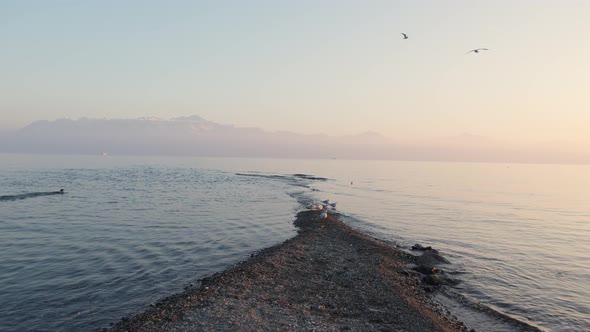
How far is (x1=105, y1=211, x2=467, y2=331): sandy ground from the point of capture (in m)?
12.8

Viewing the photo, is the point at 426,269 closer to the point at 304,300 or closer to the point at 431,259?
the point at 431,259

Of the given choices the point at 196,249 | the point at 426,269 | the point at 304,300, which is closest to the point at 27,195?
the point at 196,249

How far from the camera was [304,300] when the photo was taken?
1524cm

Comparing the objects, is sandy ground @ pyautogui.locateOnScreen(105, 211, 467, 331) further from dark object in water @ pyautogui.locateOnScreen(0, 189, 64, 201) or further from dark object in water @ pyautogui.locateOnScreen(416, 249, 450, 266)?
dark object in water @ pyautogui.locateOnScreen(0, 189, 64, 201)

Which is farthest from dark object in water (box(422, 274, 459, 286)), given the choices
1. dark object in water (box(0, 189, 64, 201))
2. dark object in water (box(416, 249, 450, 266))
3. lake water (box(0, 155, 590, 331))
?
dark object in water (box(0, 189, 64, 201))

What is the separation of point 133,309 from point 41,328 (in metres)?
3.04

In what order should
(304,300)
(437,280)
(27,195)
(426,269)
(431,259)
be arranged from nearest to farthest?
(304,300) → (437,280) → (426,269) → (431,259) → (27,195)

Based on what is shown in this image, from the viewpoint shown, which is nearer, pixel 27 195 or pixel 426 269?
pixel 426 269

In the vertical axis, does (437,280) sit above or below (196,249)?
above

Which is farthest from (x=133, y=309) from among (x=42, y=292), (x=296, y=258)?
(x=296, y=258)

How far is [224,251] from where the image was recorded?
984 inches

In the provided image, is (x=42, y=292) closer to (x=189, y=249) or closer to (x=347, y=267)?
(x=189, y=249)

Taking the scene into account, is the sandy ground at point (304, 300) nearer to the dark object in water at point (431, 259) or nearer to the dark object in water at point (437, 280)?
the dark object in water at point (437, 280)

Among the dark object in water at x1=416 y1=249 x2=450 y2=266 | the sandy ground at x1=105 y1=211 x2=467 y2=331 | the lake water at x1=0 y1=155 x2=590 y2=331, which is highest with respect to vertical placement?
the sandy ground at x1=105 y1=211 x2=467 y2=331
